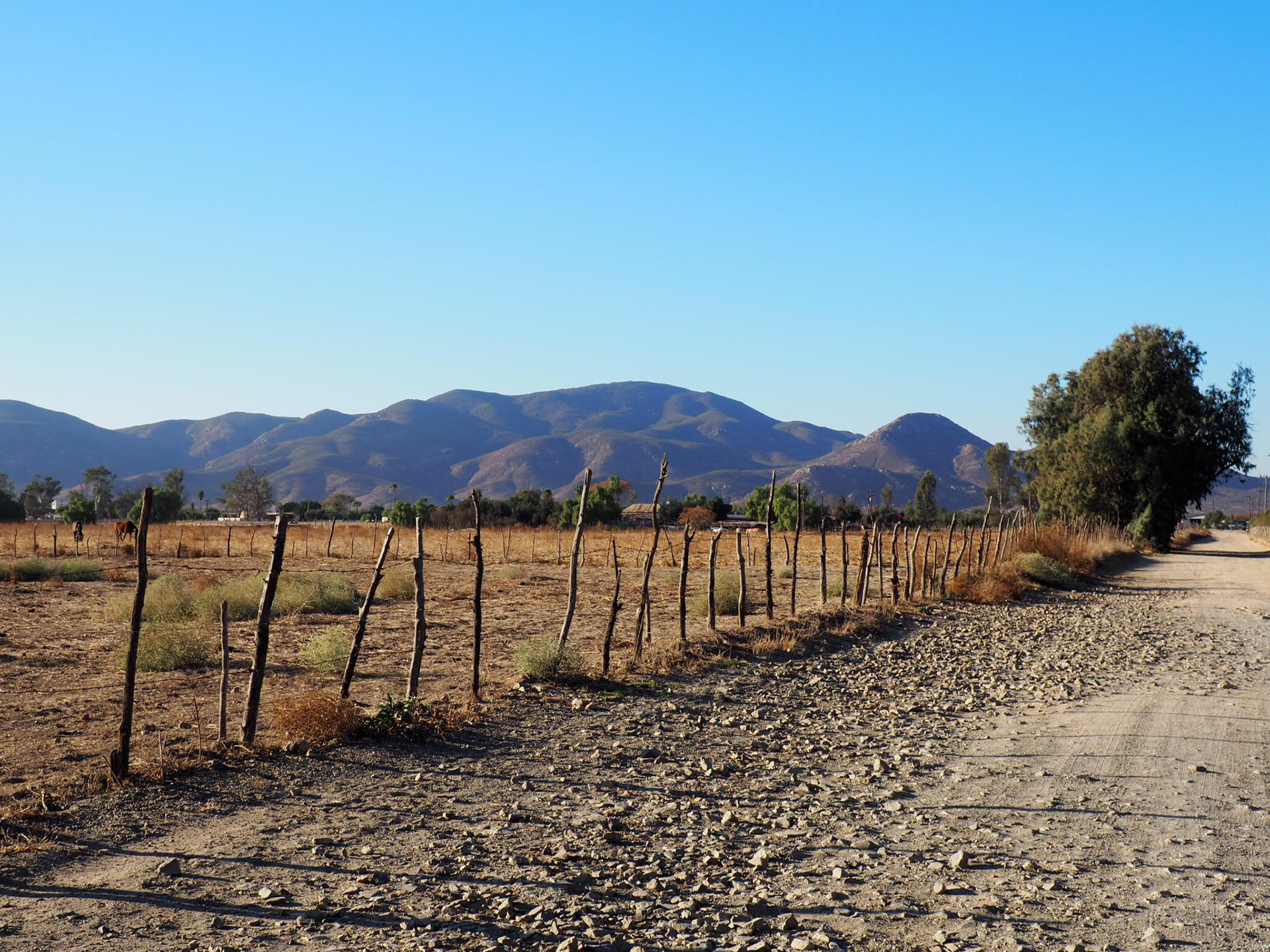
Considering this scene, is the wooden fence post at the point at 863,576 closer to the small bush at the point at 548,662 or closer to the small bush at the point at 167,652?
the small bush at the point at 548,662

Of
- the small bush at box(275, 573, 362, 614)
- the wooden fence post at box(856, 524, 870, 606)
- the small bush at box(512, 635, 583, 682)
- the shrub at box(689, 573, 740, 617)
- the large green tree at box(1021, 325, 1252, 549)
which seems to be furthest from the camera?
the large green tree at box(1021, 325, 1252, 549)

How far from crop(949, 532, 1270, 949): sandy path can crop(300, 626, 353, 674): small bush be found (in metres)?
7.28

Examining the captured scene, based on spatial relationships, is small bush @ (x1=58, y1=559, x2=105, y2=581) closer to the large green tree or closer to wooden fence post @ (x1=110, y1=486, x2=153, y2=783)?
wooden fence post @ (x1=110, y1=486, x2=153, y2=783)

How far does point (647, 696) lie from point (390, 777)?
383 centimetres

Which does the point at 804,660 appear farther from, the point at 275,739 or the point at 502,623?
the point at 275,739

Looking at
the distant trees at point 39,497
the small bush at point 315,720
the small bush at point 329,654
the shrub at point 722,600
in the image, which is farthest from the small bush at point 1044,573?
the distant trees at point 39,497

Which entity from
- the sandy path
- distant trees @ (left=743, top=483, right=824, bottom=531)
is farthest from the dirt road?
distant trees @ (left=743, top=483, right=824, bottom=531)

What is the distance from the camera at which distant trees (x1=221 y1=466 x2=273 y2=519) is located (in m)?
101

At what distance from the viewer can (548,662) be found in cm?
1099

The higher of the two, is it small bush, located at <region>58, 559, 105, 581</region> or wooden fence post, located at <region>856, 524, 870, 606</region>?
wooden fence post, located at <region>856, 524, 870, 606</region>

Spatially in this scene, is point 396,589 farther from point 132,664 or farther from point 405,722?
point 132,664

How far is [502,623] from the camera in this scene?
17547 mm

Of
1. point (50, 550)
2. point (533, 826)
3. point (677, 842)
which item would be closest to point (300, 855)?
point (533, 826)

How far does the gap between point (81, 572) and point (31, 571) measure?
110 cm
